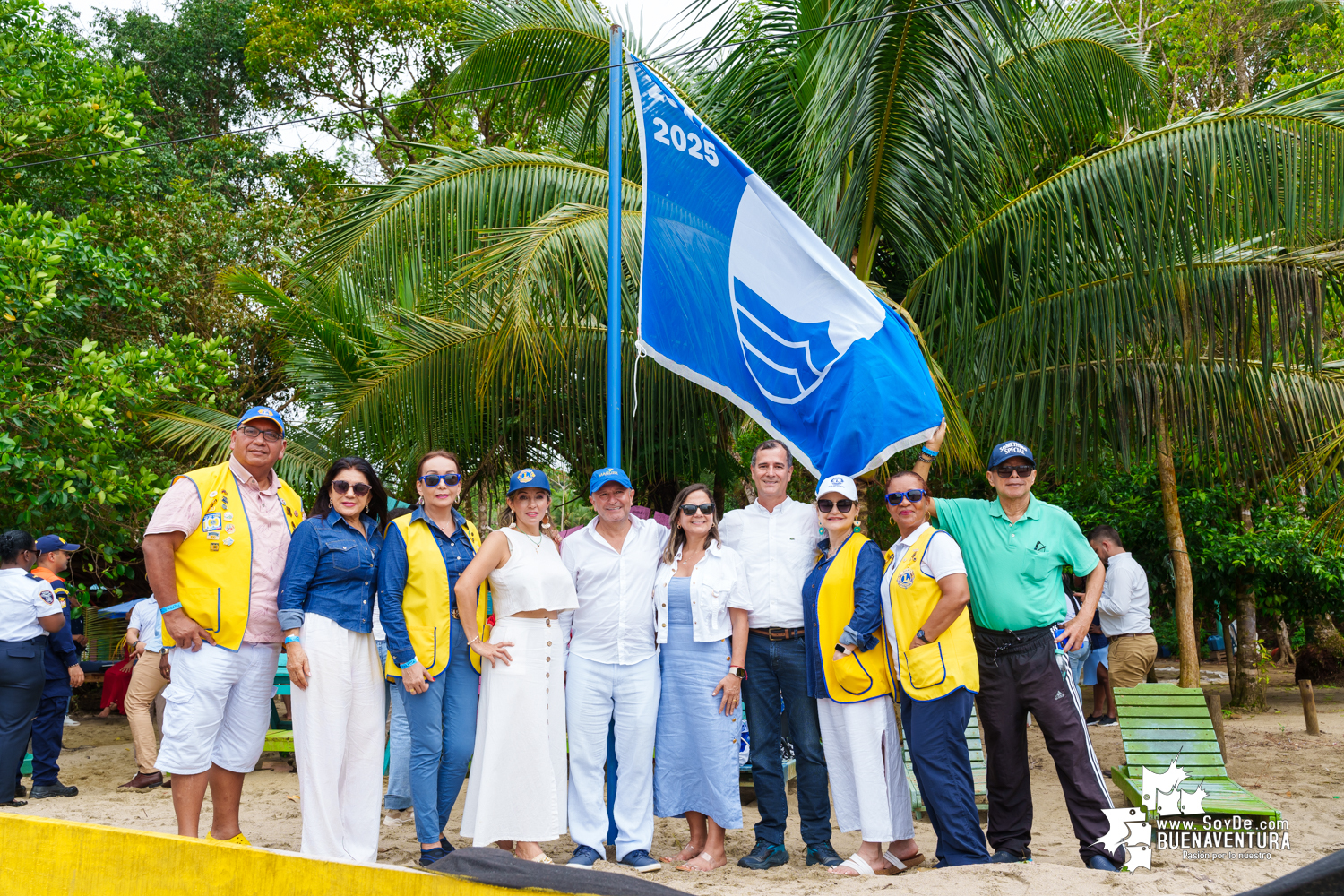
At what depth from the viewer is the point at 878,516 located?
980cm

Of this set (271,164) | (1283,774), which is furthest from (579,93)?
(271,164)

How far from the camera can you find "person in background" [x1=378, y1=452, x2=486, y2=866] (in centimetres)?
457

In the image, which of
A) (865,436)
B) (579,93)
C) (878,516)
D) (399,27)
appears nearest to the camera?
(865,436)

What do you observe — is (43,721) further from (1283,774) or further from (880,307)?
(1283,774)

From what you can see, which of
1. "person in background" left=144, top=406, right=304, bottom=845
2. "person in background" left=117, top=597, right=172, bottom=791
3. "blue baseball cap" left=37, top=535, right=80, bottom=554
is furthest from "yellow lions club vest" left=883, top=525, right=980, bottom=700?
"blue baseball cap" left=37, top=535, right=80, bottom=554

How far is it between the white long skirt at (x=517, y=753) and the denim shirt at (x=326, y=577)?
0.65 metres

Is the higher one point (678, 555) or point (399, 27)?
point (399, 27)

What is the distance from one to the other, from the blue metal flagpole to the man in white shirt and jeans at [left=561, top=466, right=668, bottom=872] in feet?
2.17

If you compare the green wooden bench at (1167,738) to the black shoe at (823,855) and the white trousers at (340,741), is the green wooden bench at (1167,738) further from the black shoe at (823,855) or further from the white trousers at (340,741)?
the white trousers at (340,741)

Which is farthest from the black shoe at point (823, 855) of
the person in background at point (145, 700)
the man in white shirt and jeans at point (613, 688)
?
the person in background at point (145, 700)

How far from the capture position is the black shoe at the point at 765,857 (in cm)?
481

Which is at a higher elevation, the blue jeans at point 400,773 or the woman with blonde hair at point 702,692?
the woman with blonde hair at point 702,692

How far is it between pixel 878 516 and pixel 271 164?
1365cm

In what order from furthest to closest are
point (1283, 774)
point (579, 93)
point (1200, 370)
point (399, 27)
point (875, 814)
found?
point (399, 27), point (579, 93), point (1283, 774), point (1200, 370), point (875, 814)
